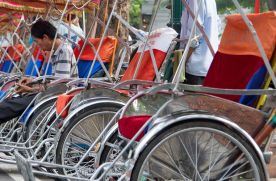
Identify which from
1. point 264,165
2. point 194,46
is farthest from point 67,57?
point 264,165

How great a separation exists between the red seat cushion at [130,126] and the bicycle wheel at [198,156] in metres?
0.30

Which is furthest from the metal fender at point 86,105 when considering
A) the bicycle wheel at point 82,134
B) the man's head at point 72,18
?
the man's head at point 72,18

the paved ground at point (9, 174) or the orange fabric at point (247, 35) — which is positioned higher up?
the orange fabric at point (247, 35)

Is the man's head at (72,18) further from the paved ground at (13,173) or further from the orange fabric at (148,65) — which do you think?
the orange fabric at (148,65)

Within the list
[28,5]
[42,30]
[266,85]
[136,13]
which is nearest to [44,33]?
[42,30]

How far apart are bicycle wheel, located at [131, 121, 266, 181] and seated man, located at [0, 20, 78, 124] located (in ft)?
9.24

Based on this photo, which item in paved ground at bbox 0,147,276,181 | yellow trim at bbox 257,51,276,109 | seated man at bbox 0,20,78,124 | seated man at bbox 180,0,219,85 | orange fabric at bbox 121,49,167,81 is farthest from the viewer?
seated man at bbox 0,20,78,124

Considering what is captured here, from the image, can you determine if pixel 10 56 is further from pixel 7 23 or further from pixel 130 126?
pixel 130 126

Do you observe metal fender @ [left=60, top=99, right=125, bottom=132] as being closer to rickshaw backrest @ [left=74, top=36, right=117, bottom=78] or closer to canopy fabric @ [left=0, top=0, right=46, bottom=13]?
rickshaw backrest @ [left=74, top=36, right=117, bottom=78]

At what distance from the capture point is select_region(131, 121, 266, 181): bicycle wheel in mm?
3713

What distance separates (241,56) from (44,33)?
3.31m

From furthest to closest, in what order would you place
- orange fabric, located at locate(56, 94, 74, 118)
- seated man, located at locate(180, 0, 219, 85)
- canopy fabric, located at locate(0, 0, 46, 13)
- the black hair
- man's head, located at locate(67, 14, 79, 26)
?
man's head, located at locate(67, 14, 79, 26) < canopy fabric, located at locate(0, 0, 46, 13) < the black hair < seated man, located at locate(180, 0, 219, 85) < orange fabric, located at locate(56, 94, 74, 118)

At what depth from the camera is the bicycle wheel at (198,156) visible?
3.71 meters

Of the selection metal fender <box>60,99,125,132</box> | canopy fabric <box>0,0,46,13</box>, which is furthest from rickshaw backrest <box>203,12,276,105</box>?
canopy fabric <box>0,0,46,13</box>
